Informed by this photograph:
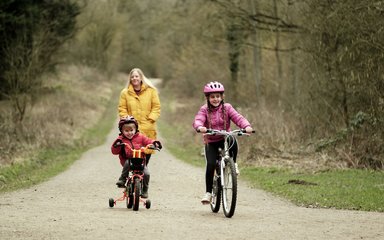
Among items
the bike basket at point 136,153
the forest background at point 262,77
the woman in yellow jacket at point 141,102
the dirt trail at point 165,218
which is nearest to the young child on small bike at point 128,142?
the bike basket at point 136,153

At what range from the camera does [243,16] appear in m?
24.2

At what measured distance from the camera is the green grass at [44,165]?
16.1m

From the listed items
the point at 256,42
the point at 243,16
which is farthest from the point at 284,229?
the point at 256,42

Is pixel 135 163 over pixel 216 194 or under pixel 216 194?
over

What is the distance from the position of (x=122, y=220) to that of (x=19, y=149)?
13.8 meters

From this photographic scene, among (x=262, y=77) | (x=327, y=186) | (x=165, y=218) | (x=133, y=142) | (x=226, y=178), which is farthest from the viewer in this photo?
(x=262, y=77)

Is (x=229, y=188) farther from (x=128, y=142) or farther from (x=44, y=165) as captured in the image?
(x=44, y=165)

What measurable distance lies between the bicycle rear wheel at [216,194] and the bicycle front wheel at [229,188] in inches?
7.0

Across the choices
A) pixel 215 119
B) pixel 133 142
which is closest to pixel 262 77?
pixel 133 142

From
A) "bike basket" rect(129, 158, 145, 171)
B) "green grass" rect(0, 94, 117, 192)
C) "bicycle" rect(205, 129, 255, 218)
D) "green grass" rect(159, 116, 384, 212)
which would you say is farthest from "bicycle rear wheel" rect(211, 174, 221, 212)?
"green grass" rect(0, 94, 117, 192)

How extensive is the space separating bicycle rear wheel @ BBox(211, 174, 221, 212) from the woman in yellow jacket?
2559 mm

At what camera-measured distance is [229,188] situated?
943cm

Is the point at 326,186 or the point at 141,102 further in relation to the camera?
the point at 326,186

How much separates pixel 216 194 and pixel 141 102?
2.96 metres
